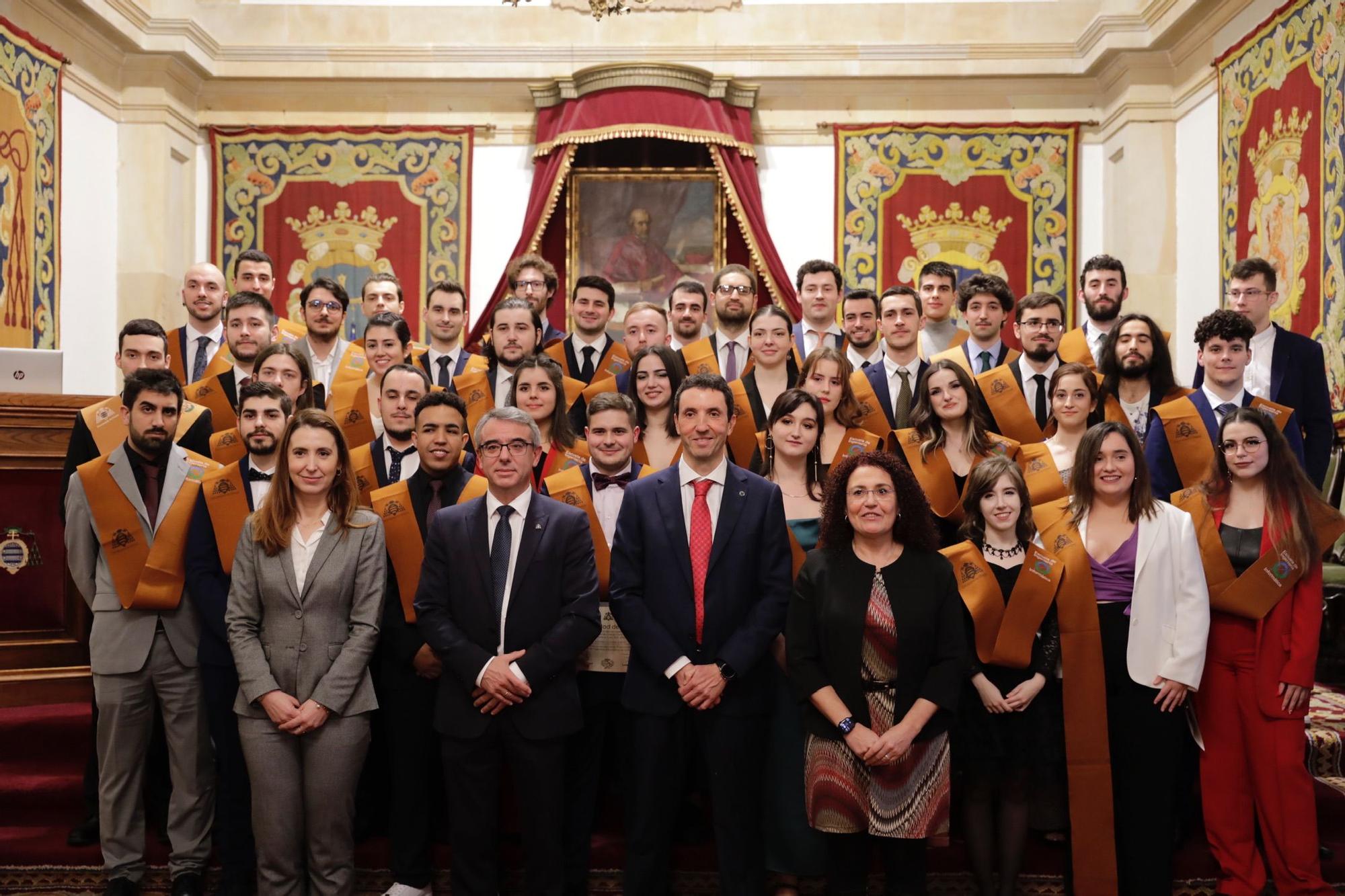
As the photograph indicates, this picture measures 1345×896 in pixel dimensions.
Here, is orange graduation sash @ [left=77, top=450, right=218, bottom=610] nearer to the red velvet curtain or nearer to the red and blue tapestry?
the red and blue tapestry

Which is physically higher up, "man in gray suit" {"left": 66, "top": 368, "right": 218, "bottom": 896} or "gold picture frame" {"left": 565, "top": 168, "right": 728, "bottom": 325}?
"gold picture frame" {"left": 565, "top": 168, "right": 728, "bottom": 325}

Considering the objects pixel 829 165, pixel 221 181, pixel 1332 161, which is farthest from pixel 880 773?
pixel 221 181

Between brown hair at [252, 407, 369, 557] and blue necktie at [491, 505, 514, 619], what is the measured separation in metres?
0.38

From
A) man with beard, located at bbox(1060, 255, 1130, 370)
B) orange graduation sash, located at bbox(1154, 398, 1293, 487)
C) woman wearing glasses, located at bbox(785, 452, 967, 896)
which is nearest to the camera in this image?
woman wearing glasses, located at bbox(785, 452, 967, 896)

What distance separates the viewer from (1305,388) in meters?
4.09

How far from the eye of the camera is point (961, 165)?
805 centimetres

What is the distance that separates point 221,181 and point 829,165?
13.6ft

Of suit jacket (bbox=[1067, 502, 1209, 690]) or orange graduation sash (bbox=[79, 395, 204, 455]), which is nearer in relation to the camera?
suit jacket (bbox=[1067, 502, 1209, 690])

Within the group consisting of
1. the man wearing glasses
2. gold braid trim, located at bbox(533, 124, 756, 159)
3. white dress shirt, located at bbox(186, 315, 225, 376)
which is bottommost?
white dress shirt, located at bbox(186, 315, 225, 376)

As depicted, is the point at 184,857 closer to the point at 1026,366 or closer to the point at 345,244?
the point at 1026,366

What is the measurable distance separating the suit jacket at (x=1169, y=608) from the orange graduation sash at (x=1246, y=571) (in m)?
0.09

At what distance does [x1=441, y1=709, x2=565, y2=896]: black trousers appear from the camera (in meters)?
3.11

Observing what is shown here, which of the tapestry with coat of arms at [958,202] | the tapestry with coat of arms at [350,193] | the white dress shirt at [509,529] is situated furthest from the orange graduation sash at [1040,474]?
the tapestry with coat of arms at [350,193]

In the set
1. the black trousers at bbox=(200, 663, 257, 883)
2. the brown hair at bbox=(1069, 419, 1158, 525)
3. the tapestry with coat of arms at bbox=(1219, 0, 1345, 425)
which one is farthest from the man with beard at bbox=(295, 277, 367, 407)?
the tapestry with coat of arms at bbox=(1219, 0, 1345, 425)
